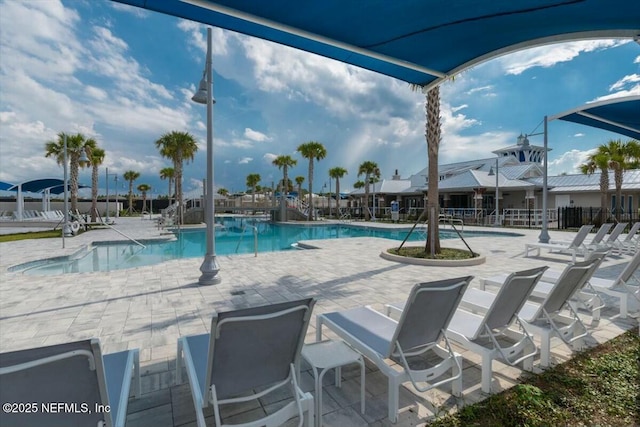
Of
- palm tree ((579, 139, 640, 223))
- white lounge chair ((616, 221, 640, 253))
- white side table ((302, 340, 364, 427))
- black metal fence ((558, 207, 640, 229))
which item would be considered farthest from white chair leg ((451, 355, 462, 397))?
palm tree ((579, 139, 640, 223))

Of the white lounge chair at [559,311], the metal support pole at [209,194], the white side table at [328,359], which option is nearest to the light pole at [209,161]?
the metal support pole at [209,194]

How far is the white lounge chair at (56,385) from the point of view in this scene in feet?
3.94

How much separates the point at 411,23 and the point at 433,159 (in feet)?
22.4

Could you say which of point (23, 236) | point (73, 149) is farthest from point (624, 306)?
point (73, 149)

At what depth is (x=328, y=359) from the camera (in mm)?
2557

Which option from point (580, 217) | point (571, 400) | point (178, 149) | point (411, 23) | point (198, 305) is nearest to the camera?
point (571, 400)

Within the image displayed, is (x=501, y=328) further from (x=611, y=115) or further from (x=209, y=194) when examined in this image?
(x=611, y=115)

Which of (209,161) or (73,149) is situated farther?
(73,149)

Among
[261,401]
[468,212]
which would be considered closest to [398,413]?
[261,401]

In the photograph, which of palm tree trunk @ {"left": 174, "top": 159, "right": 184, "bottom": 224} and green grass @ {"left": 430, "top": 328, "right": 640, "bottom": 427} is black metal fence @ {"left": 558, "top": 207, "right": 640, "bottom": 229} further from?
palm tree trunk @ {"left": 174, "top": 159, "right": 184, "bottom": 224}

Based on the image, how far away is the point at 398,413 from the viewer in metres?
2.35

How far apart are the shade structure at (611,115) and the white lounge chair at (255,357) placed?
348 inches

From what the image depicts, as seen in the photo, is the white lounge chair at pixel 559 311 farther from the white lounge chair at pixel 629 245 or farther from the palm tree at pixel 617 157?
the palm tree at pixel 617 157

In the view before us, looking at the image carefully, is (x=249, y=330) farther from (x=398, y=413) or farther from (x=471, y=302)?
(x=471, y=302)
